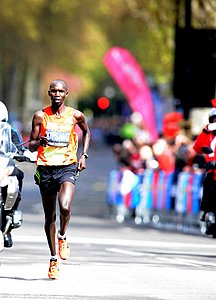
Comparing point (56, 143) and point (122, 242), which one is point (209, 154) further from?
point (56, 143)

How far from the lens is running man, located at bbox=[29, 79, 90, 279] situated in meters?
14.3

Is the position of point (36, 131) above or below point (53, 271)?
above

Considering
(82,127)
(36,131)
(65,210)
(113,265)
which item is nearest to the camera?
(65,210)

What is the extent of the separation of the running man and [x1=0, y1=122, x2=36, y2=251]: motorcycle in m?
0.27

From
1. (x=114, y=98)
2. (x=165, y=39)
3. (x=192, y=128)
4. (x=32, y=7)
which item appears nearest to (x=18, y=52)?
(x=32, y=7)

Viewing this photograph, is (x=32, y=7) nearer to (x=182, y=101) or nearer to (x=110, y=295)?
(x=182, y=101)

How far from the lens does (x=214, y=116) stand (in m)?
18.1

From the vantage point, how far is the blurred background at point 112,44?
99.1 ft

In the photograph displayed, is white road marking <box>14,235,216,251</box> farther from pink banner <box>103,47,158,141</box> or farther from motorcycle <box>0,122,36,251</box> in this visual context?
pink banner <box>103,47,158,141</box>

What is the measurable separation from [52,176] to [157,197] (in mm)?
13229

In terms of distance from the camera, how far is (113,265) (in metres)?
15.8

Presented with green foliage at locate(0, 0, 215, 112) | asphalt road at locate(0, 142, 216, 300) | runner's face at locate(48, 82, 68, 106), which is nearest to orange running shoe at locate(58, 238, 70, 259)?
asphalt road at locate(0, 142, 216, 300)

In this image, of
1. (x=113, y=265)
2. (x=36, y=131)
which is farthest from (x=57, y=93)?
(x=113, y=265)

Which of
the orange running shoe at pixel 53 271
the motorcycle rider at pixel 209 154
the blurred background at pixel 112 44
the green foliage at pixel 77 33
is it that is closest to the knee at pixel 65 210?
the orange running shoe at pixel 53 271
